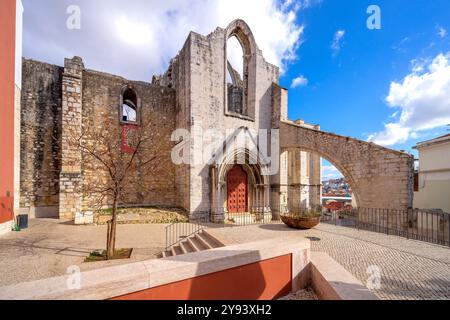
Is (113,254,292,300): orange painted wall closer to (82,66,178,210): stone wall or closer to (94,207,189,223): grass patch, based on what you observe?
(94,207,189,223): grass patch

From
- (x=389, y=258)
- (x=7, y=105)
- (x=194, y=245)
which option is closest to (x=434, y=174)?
(x=389, y=258)

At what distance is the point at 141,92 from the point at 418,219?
55.3 ft

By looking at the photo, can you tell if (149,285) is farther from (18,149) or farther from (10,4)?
(10,4)

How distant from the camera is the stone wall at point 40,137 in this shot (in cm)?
1046

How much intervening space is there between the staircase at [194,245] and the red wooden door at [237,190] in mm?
6509

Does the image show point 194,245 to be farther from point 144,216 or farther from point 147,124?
point 147,124

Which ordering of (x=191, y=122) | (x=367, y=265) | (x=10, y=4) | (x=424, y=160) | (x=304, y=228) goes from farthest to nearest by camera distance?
(x=424, y=160)
(x=191, y=122)
(x=10, y=4)
(x=304, y=228)
(x=367, y=265)

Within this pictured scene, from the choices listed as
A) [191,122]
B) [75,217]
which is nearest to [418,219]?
[191,122]

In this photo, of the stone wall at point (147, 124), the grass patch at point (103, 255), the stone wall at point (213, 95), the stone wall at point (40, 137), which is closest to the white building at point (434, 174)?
the stone wall at point (213, 95)

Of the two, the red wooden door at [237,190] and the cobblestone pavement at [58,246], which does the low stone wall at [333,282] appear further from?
the red wooden door at [237,190]

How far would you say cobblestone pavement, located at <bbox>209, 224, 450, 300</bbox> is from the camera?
3.31 meters

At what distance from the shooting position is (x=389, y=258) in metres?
4.65

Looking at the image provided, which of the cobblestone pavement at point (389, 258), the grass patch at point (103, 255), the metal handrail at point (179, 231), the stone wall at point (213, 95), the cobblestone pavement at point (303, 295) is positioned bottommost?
the metal handrail at point (179, 231)

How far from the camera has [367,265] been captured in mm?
4227
